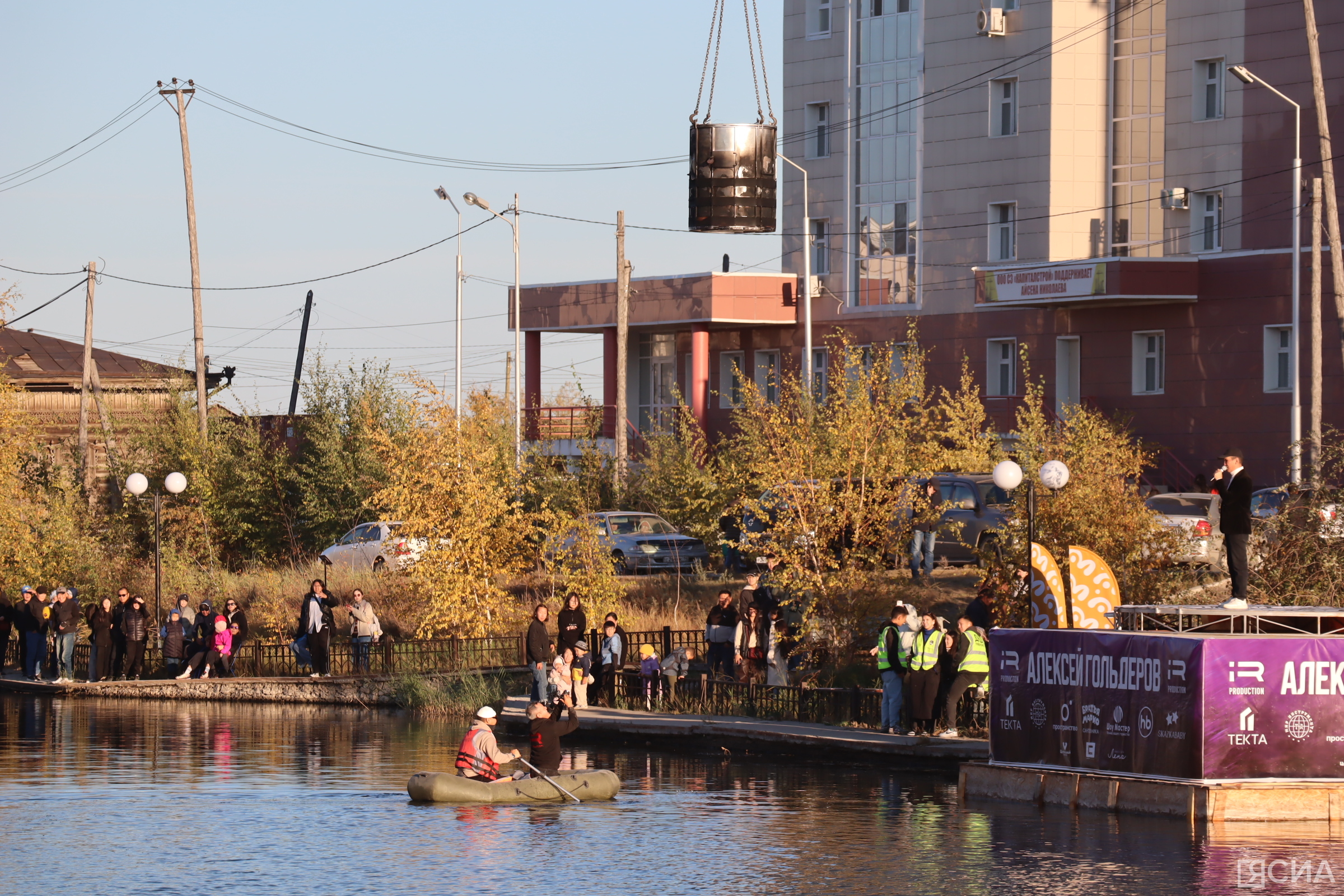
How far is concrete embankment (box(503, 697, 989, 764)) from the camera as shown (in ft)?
69.6

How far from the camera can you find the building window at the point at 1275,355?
42750 mm

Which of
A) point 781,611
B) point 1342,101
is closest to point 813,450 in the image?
point 781,611

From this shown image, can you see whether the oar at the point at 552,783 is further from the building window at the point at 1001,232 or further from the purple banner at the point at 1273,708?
the building window at the point at 1001,232

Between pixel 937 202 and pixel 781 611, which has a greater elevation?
pixel 937 202

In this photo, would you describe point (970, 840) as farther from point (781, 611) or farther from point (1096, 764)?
point (781, 611)

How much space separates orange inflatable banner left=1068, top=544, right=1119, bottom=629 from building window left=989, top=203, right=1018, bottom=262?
28336mm

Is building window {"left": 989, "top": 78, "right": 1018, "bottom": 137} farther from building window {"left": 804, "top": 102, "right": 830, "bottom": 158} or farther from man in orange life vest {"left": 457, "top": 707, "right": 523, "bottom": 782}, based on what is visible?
man in orange life vest {"left": 457, "top": 707, "right": 523, "bottom": 782}

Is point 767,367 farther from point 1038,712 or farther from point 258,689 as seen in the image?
point 1038,712

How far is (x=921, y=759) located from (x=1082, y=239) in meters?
29.2

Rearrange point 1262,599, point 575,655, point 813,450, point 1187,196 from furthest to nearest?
point 1187,196, point 813,450, point 575,655, point 1262,599

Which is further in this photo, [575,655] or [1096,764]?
[575,655]

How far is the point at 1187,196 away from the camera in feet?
150

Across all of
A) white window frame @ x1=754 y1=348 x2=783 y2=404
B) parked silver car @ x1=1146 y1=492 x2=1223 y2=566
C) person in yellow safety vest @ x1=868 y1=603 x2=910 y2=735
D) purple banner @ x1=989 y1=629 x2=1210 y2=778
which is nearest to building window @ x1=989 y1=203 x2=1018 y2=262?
white window frame @ x1=754 y1=348 x2=783 y2=404

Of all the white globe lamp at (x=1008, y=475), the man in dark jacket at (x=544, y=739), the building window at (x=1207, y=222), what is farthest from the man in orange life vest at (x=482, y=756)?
the building window at (x=1207, y=222)
